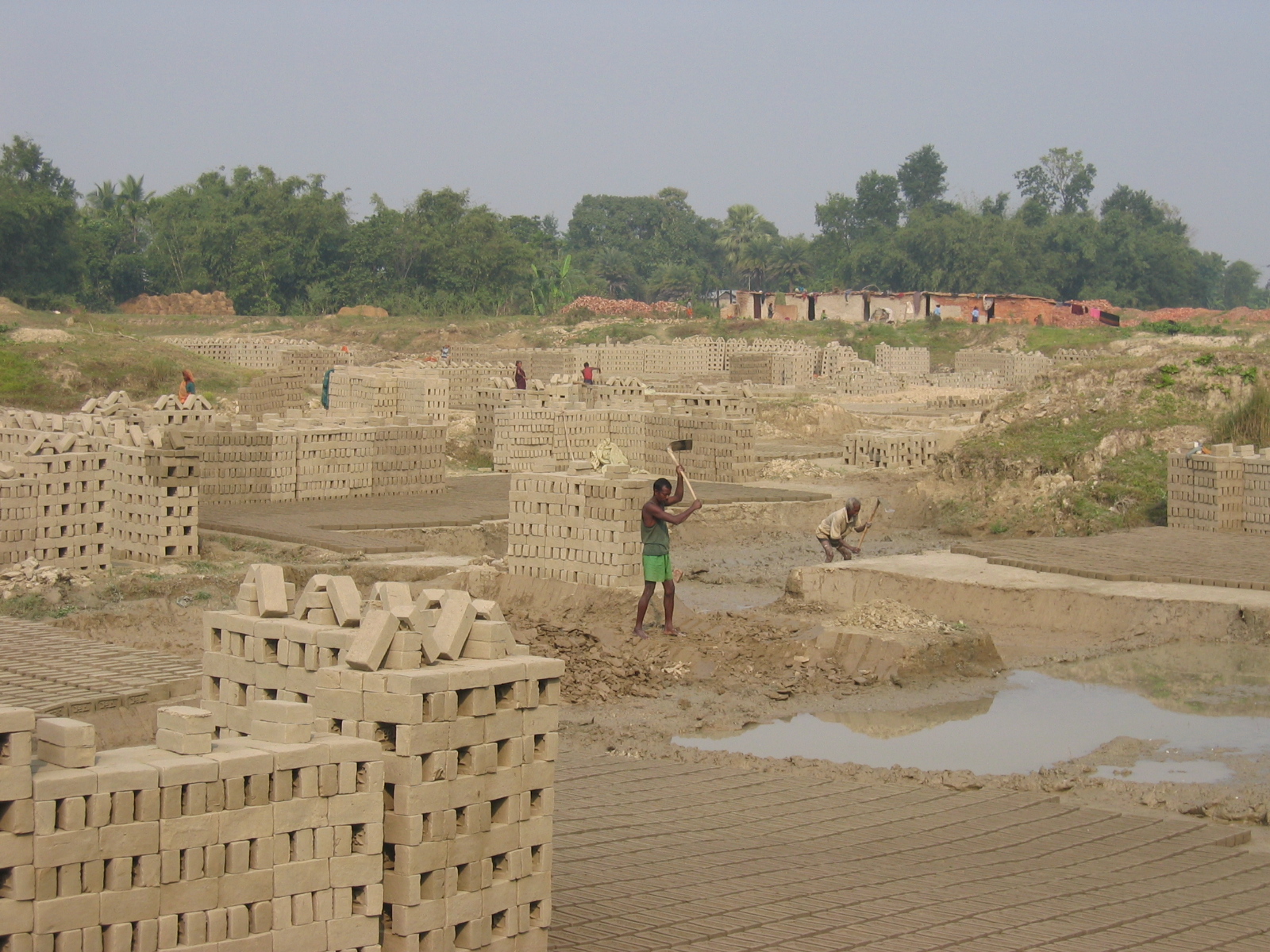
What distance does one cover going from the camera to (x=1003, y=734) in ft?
40.4

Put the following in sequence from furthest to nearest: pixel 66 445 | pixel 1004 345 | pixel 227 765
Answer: pixel 1004 345 < pixel 66 445 < pixel 227 765

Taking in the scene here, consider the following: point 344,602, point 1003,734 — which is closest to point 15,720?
point 344,602

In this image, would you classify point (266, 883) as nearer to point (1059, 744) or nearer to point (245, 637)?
point (245, 637)

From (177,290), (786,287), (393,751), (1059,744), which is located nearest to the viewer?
(393,751)

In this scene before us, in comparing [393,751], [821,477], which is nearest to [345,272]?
[821,477]

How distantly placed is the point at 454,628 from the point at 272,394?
1031 inches

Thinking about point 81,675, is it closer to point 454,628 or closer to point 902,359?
point 454,628

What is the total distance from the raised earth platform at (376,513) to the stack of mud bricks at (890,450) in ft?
13.8

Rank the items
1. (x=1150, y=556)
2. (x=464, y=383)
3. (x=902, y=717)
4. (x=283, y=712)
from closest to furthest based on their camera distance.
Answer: (x=283, y=712)
(x=902, y=717)
(x=1150, y=556)
(x=464, y=383)

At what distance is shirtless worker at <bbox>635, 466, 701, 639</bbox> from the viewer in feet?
46.5

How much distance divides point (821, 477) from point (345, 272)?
146 feet

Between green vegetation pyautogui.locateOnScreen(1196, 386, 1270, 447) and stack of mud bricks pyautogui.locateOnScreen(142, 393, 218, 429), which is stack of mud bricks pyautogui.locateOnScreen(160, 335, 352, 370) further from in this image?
green vegetation pyautogui.locateOnScreen(1196, 386, 1270, 447)

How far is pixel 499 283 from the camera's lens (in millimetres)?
70000

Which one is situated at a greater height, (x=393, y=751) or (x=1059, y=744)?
(x=393, y=751)
